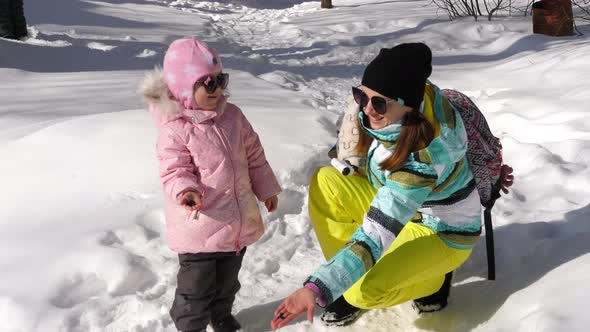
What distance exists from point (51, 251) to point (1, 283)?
A: 0.89ft

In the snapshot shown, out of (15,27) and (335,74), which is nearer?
(335,74)

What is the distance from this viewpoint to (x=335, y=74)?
7938 millimetres

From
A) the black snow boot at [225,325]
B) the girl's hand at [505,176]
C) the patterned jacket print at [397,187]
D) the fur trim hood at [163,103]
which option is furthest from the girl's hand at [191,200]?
the girl's hand at [505,176]

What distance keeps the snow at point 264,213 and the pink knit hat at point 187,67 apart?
96 cm

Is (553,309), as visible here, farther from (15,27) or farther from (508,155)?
(15,27)

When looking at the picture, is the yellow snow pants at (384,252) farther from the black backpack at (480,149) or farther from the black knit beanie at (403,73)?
the black knit beanie at (403,73)

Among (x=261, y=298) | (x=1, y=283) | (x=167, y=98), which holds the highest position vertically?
(x=167, y=98)

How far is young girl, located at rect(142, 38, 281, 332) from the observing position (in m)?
2.31

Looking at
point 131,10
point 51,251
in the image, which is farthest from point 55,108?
point 131,10

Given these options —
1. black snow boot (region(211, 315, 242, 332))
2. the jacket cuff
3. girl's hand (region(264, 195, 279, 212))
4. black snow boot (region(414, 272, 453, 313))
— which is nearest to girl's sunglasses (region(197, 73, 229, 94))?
girl's hand (region(264, 195, 279, 212))

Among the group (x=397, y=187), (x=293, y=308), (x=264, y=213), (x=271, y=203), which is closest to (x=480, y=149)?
(x=397, y=187)

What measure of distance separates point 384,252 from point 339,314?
0.55 meters

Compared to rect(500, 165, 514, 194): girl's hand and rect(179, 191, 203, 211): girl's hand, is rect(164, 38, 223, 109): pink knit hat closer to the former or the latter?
rect(179, 191, 203, 211): girl's hand

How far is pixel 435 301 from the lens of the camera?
8.54ft
